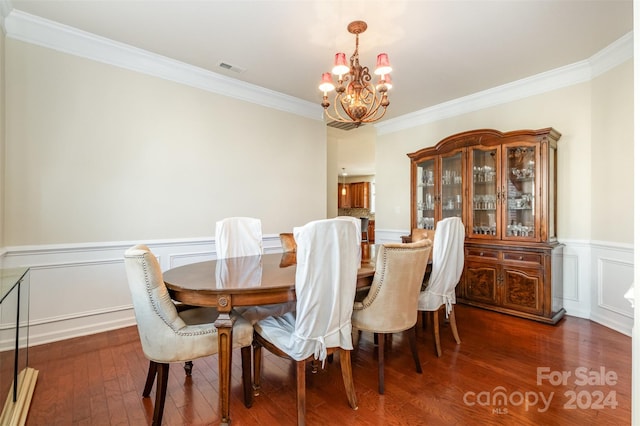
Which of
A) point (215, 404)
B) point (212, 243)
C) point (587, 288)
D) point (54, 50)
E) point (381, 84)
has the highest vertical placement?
point (54, 50)

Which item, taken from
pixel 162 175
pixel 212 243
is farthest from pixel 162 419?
pixel 162 175

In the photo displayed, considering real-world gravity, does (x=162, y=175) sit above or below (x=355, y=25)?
below

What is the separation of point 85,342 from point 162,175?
165 cm

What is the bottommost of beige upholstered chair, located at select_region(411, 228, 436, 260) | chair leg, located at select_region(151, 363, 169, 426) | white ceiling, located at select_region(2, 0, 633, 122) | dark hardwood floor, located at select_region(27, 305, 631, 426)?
dark hardwood floor, located at select_region(27, 305, 631, 426)

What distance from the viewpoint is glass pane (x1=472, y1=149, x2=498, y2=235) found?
3.56 metres

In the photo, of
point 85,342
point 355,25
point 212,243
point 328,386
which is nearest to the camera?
point 328,386

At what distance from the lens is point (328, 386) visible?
6.43ft

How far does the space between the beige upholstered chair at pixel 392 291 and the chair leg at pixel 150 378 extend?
1.21 meters

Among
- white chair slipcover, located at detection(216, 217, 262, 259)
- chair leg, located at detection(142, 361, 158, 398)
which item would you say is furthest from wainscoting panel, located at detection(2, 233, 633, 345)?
chair leg, located at detection(142, 361, 158, 398)

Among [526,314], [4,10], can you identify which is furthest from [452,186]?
[4,10]

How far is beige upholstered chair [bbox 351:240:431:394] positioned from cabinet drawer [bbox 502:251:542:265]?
1891 mm

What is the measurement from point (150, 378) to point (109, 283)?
4.95 feet

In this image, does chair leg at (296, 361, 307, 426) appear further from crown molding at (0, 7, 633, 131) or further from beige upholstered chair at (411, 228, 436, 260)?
crown molding at (0, 7, 633, 131)

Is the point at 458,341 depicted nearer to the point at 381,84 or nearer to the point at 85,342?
the point at 381,84
